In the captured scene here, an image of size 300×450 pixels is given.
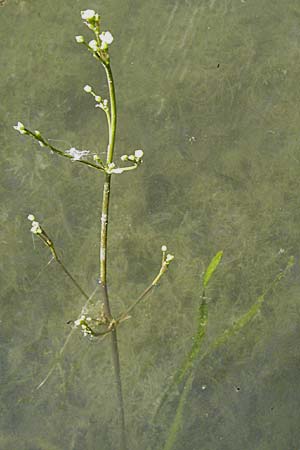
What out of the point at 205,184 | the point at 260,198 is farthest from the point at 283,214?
the point at 205,184

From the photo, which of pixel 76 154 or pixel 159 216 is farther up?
pixel 159 216

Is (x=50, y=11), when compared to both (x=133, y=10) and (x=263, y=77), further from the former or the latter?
(x=263, y=77)

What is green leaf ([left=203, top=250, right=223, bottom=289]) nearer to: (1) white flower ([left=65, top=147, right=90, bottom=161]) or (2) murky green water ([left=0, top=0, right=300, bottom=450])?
(2) murky green water ([left=0, top=0, right=300, bottom=450])

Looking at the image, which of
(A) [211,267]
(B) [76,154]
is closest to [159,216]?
(A) [211,267]

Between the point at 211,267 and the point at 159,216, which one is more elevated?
the point at 159,216

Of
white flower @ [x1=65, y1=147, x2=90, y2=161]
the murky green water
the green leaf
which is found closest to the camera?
white flower @ [x1=65, y1=147, x2=90, y2=161]

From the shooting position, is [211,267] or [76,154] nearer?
[76,154]

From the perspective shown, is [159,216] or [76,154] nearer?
[76,154]

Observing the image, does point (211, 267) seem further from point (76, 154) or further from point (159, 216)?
point (76, 154)

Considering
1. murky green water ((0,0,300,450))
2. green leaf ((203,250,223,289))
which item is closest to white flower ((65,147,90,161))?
murky green water ((0,0,300,450))
